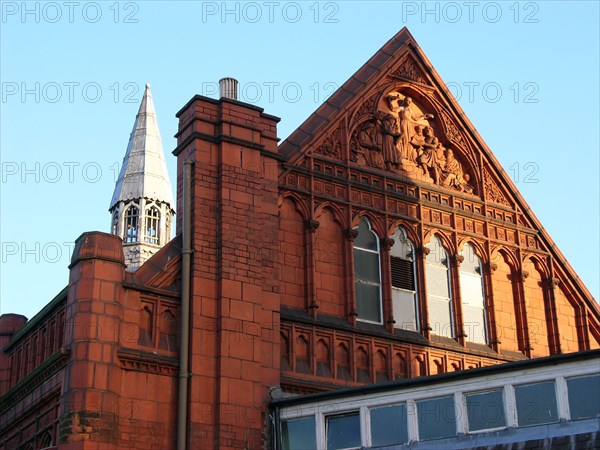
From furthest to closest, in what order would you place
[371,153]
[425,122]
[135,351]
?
[425,122]
[371,153]
[135,351]

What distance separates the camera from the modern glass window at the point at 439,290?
Answer: 28500 millimetres

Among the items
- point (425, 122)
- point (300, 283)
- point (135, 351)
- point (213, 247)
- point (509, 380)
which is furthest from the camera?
point (425, 122)

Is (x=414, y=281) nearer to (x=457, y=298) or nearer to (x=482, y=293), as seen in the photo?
(x=457, y=298)

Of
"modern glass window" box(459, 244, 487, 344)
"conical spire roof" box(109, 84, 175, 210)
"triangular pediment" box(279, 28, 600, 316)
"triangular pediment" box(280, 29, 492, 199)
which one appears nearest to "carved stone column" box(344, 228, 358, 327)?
"triangular pediment" box(279, 28, 600, 316)

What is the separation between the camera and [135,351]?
2267cm

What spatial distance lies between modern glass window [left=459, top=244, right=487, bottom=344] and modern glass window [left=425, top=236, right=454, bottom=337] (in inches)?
16.7

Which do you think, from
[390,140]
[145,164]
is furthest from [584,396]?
[145,164]

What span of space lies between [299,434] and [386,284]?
230 inches

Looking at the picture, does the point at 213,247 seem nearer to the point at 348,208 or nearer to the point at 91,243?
the point at 91,243

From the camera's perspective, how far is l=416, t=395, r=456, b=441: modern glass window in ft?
70.2

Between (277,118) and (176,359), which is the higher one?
(277,118)

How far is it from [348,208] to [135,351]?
7.60m

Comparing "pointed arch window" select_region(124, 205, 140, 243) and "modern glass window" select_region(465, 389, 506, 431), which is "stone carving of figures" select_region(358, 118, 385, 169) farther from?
"pointed arch window" select_region(124, 205, 140, 243)

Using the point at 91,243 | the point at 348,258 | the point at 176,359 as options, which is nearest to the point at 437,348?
the point at 348,258
